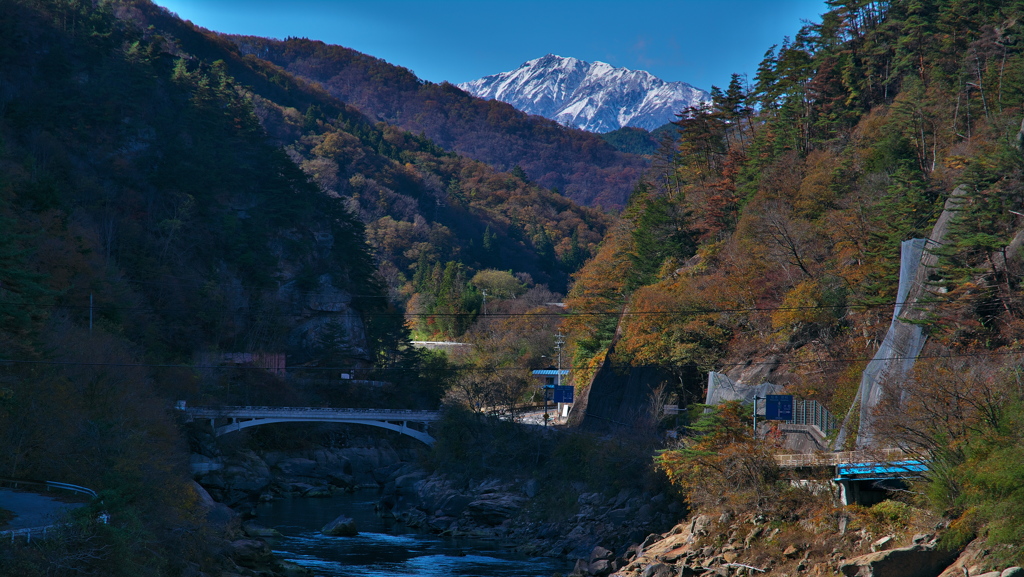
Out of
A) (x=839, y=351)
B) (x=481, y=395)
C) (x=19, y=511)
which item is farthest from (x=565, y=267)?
(x=19, y=511)

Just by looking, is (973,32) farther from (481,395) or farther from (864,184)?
(481,395)

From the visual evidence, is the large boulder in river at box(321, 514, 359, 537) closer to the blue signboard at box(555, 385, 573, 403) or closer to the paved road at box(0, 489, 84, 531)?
the blue signboard at box(555, 385, 573, 403)

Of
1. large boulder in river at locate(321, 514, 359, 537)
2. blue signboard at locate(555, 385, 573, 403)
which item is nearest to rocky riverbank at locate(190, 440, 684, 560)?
large boulder in river at locate(321, 514, 359, 537)

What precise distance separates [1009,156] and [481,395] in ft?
122

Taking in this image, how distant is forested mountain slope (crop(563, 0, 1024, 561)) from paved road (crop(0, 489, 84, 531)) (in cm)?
2129

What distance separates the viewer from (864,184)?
3922cm

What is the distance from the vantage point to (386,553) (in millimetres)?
36781

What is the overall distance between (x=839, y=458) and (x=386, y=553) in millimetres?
19628

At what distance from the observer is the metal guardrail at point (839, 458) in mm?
26078

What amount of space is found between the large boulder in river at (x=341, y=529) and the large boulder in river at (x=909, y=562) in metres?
24.8

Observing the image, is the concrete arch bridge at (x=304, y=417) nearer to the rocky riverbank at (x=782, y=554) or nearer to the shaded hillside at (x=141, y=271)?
the shaded hillside at (x=141, y=271)

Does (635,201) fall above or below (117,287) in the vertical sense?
above

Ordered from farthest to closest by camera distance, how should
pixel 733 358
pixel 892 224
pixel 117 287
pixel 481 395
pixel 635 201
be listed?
A: pixel 635 201
pixel 481 395
pixel 117 287
pixel 733 358
pixel 892 224

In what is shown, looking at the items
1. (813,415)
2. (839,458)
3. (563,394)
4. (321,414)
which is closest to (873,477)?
(839,458)
